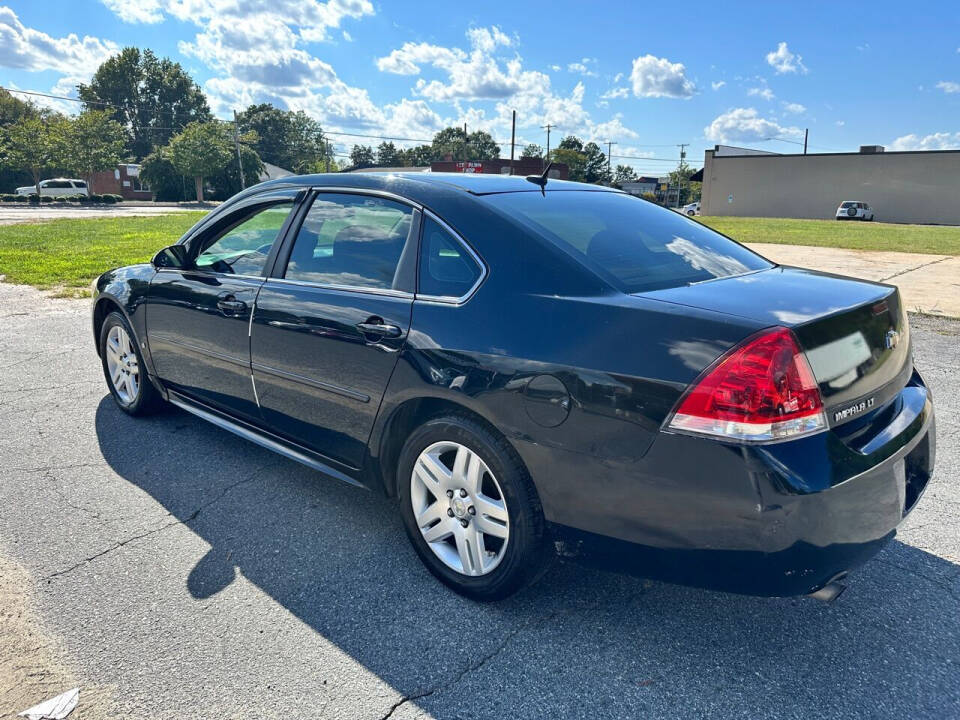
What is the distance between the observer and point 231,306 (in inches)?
138

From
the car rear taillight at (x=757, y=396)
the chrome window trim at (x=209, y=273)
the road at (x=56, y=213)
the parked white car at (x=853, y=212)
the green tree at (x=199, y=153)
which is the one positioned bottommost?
the car rear taillight at (x=757, y=396)

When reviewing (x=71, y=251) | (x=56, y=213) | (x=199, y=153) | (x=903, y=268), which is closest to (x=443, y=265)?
(x=903, y=268)

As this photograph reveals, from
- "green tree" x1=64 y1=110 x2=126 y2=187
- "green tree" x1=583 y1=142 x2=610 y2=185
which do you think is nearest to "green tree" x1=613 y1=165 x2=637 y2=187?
"green tree" x1=583 y1=142 x2=610 y2=185

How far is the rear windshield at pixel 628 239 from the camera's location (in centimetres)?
256

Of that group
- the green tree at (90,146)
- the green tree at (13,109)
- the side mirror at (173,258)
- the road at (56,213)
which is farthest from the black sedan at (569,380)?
the green tree at (13,109)

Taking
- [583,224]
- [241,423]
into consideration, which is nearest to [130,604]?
[241,423]

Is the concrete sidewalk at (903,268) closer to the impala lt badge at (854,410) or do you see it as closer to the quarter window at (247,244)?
the impala lt badge at (854,410)

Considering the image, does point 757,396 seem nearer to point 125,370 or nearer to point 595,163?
point 125,370

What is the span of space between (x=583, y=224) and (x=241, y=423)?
6.88 feet

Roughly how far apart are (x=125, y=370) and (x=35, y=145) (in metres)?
56.7

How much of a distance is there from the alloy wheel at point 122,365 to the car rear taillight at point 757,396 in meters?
3.78

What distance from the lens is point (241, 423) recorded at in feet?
12.0

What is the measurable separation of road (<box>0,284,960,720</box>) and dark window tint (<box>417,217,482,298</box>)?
1.19 m

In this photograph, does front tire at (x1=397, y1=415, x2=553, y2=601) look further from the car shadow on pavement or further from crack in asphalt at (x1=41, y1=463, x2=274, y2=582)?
crack in asphalt at (x1=41, y1=463, x2=274, y2=582)
